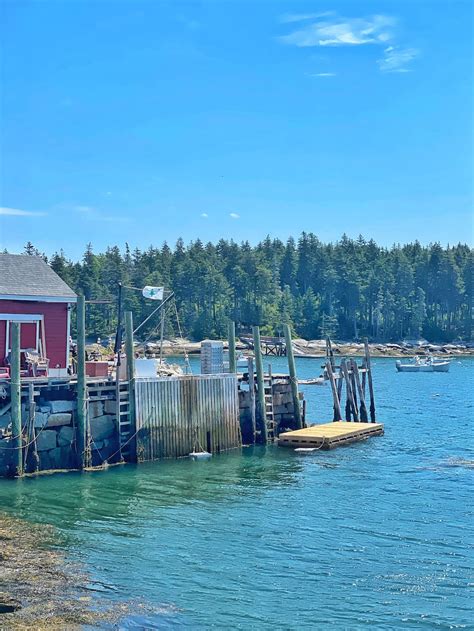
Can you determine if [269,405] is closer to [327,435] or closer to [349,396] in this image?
[327,435]

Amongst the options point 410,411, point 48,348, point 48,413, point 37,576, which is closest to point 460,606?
point 37,576

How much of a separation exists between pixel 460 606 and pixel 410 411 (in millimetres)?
34836

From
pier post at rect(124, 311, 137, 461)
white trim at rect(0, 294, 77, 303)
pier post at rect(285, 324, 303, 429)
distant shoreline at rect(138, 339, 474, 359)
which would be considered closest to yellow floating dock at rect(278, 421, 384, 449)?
pier post at rect(285, 324, 303, 429)

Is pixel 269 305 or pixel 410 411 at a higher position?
pixel 269 305

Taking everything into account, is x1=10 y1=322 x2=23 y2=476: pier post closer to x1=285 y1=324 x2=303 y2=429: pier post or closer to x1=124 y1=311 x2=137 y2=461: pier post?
x1=124 y1=311 x2=137 y2=461: pier post

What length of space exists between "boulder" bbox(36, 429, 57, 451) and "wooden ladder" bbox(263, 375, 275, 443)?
9.71 m

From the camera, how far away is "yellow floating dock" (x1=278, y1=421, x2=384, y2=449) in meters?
31.5

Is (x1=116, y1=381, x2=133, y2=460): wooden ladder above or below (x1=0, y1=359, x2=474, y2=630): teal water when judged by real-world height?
above

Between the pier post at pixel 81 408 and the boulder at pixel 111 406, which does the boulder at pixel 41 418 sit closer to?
Result: the pier post at pixel 81 408

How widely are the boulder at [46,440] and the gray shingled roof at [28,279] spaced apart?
237 inches

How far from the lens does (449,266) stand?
417 feet

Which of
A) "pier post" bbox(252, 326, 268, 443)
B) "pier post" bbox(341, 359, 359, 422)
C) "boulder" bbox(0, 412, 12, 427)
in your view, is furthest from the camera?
"pier post" bbox(341, 359, 359, 422)

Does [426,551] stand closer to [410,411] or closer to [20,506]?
[20,506]

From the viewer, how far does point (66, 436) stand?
26.1m
